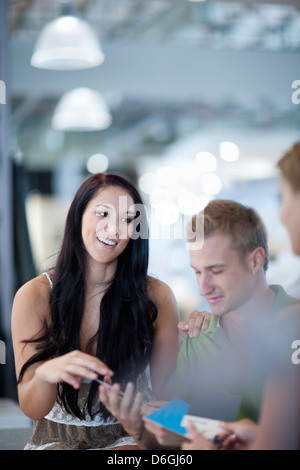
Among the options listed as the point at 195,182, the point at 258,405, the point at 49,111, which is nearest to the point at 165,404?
the point at 258,405

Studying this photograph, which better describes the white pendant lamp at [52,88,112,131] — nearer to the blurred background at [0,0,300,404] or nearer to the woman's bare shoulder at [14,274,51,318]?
the blurred background at [0,0,300,404]

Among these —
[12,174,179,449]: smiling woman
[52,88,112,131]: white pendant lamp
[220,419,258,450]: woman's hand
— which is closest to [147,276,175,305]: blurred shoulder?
[12,174,179,449]: smiling woman

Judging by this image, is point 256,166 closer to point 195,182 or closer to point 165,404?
point 195,182

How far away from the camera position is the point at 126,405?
146 centimetres

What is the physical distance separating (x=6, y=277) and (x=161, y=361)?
4.70 feet

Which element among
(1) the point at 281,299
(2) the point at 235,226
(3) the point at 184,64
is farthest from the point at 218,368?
(3) the point at 184,64

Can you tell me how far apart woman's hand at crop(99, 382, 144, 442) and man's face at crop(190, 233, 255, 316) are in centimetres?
26

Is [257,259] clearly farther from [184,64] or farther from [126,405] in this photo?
[184,64]

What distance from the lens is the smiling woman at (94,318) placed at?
1.51 metres

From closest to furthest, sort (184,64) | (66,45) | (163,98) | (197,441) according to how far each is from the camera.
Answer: (197,441) → (66,45) → (184,64) → (163,98)

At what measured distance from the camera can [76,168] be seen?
12211 mm

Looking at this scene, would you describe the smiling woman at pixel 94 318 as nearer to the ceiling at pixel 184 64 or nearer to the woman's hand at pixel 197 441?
the woman's hand at pixel 197 441

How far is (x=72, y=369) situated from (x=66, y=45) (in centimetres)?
232

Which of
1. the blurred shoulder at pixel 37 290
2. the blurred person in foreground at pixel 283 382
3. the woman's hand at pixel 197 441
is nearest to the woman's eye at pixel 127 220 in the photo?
the blurred shoulder at pixel 37 290
